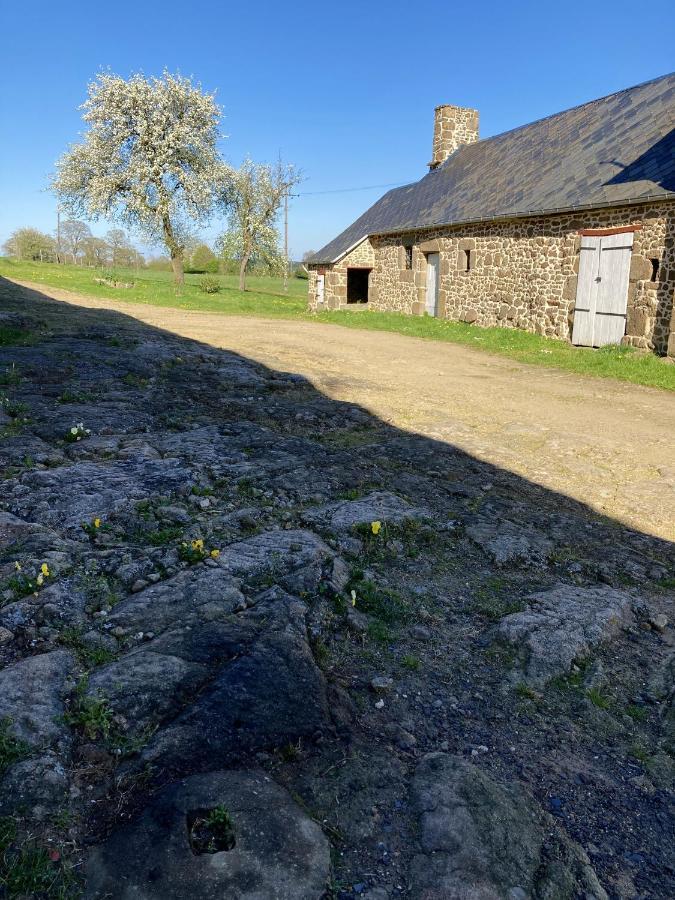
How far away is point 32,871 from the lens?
171 cm

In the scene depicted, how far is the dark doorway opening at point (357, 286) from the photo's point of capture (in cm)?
3052

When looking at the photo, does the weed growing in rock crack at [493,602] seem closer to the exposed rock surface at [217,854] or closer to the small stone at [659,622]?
the small stone at [659,622]

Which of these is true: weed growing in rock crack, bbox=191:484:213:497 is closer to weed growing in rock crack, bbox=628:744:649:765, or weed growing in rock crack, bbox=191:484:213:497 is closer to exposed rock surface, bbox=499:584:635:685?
exposed rock surface, bbox=499:584:635:685

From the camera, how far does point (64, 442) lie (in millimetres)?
4887

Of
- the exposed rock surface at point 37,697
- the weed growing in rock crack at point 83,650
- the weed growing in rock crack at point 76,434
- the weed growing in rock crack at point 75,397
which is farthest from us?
the weed growing in rock crack at point 75,397

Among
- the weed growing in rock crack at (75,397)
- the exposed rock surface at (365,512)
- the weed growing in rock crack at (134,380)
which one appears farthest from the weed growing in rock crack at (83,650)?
the weed growing in rock crack at (134,380)

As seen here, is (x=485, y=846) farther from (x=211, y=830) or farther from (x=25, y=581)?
(x=25, y=581)

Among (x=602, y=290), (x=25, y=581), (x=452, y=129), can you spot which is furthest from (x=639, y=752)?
(x=452, y=129)

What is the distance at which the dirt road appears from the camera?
5336 mm

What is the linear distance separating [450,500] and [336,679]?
2.19m

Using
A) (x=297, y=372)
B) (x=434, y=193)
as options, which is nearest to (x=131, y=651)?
(x=297, y=372)

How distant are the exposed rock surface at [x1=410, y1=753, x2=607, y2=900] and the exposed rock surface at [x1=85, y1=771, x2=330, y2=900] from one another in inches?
12.8

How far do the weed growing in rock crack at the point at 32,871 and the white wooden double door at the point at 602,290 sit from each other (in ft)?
45.3

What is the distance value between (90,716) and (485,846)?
1.32 metres
